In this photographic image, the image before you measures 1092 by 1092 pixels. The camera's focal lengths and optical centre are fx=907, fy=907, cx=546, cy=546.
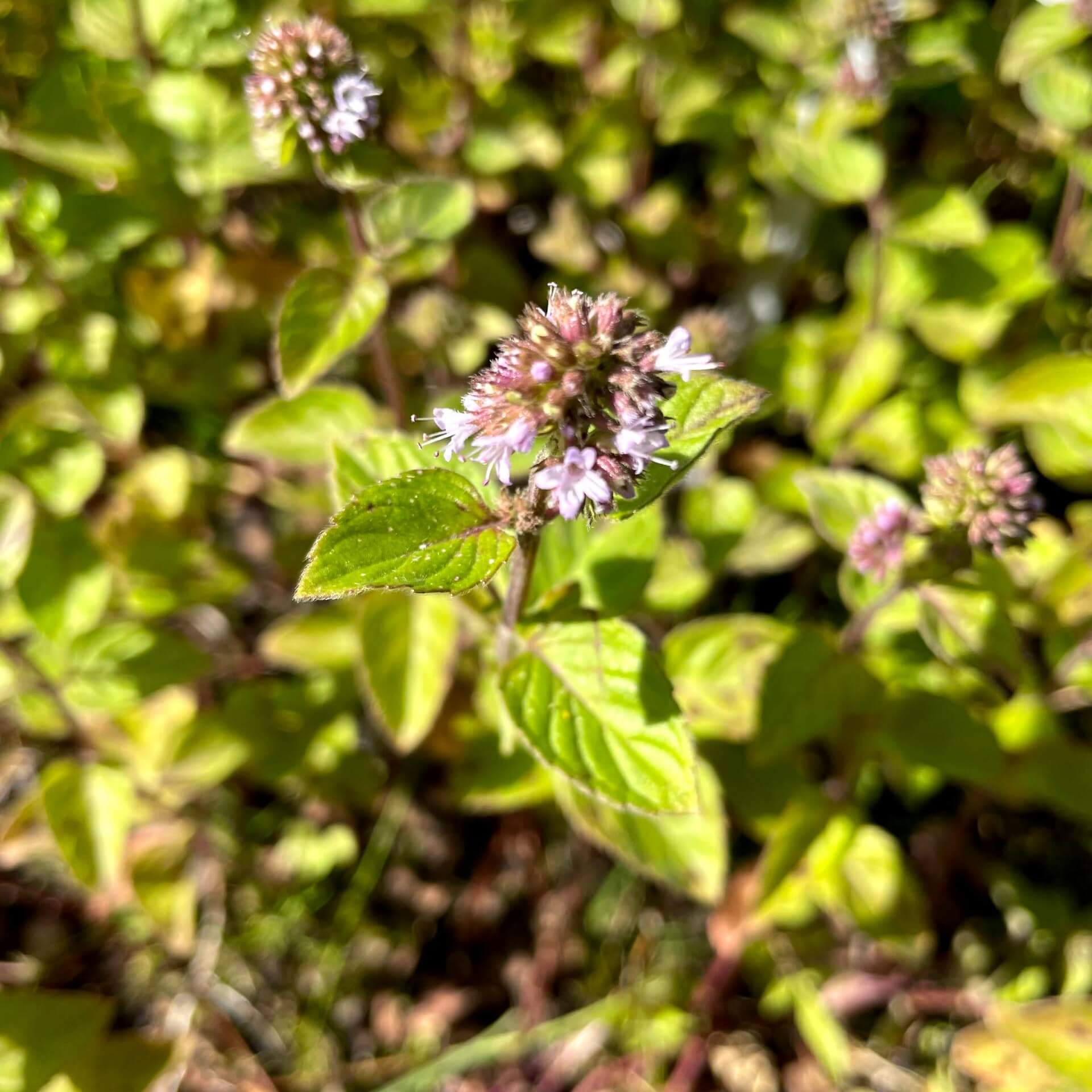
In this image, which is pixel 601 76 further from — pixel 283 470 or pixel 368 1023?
pixel 368 1023

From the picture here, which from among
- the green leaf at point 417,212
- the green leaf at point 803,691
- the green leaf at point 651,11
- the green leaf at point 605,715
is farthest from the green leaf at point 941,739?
the green leaf at point 651,11

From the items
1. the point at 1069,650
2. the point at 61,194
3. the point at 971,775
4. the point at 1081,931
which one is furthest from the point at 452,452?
the point at 1081,931

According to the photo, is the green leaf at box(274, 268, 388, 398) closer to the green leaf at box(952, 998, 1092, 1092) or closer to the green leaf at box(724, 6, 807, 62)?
the green leaf at box(724, 6, 807, 62)

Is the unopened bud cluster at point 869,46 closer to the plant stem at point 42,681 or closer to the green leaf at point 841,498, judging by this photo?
the green leaf at point 841,498

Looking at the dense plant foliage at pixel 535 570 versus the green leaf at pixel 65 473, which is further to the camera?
the green leaf at pixel 65 473

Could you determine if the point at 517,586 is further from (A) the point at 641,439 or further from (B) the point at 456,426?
(A) the point at 641,439
